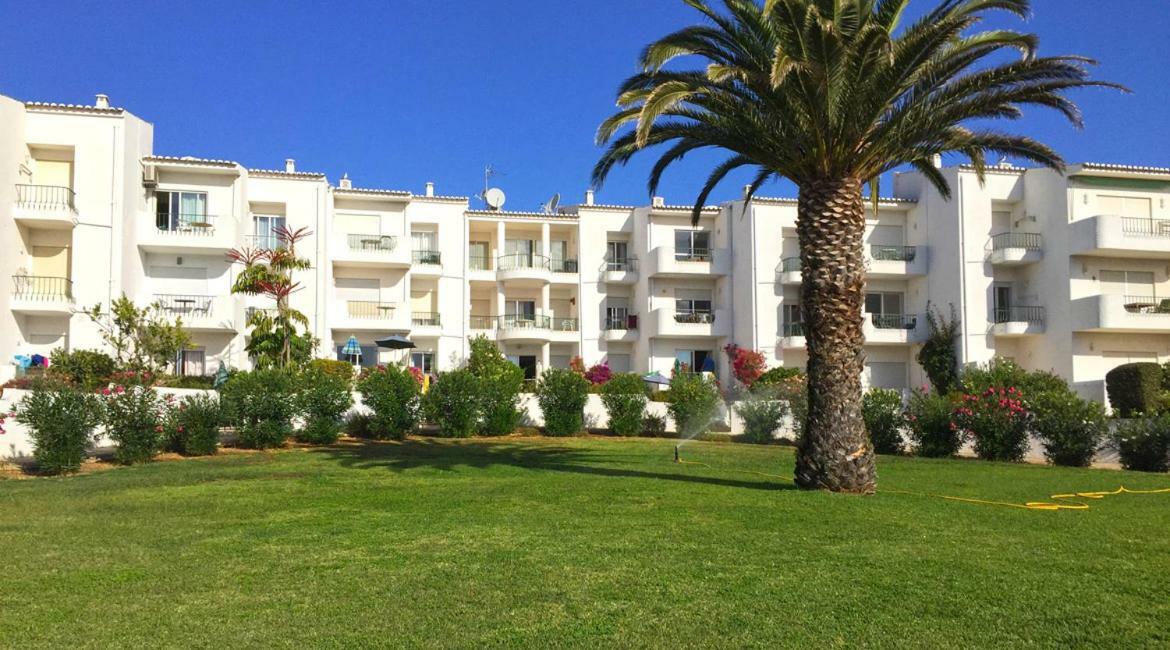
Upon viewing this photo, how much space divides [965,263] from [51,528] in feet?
121

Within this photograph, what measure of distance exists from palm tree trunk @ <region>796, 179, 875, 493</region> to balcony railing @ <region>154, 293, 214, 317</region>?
87.9 ft

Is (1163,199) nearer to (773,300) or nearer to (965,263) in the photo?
(965,263)

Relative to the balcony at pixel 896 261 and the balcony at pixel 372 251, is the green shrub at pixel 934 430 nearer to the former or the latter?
the balcony at pixel 896 261

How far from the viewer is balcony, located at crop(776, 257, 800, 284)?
40312 mm

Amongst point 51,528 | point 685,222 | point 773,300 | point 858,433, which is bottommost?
point 51,528

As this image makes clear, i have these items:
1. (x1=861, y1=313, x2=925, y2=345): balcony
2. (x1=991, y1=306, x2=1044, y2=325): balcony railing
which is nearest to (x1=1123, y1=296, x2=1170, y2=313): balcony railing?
(x1=991, y1=306, x2=1044, y2=325): balcony railing

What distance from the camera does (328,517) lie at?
35.0ft

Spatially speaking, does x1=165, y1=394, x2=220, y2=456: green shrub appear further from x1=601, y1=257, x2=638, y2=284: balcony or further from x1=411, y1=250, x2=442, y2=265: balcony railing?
x1=601, y1=257, x2=638, y2=284: balcony

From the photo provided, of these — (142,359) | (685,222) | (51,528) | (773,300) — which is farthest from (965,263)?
(51,528)

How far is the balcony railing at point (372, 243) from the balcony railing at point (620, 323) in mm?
11237

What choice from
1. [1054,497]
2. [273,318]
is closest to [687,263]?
[273,318]

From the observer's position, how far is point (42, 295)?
3020 cm

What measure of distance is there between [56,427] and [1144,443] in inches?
910

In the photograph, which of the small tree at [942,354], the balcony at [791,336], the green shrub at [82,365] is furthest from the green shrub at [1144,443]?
the green shrub at [82,365]
